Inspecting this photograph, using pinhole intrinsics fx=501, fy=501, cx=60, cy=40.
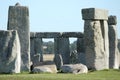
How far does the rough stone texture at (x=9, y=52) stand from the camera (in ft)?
80.3

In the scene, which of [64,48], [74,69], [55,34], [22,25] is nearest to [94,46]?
[74,69]

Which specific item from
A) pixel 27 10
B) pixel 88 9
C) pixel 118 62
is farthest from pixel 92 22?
pixel 118 62

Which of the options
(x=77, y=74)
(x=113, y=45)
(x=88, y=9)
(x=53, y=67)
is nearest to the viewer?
(x=77, y=74)

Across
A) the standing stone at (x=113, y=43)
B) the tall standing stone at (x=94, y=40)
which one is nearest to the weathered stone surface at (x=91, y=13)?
the tall standing stone at (x=94, y=40)

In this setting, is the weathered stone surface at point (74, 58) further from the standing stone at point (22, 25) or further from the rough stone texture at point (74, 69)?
the rough stone texture at point (74, 69)

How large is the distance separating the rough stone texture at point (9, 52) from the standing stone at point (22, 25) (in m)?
3.12

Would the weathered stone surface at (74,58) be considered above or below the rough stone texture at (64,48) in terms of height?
below

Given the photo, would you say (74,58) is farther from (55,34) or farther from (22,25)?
(22,25)

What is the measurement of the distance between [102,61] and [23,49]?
14.8ft

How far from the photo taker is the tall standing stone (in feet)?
91.5

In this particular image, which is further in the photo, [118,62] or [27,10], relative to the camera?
[118,62]

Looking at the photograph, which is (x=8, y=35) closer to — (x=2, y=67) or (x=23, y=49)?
(x=2, y=67)

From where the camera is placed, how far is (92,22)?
2812 centimetres

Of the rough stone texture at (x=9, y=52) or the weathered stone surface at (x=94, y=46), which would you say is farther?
the weathered stone surface at (x=94, y=46)
